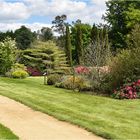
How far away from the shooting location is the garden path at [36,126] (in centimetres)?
961

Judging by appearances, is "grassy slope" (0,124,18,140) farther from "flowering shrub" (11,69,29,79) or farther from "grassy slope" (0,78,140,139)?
"flowering shrub" (11,69,29,79)

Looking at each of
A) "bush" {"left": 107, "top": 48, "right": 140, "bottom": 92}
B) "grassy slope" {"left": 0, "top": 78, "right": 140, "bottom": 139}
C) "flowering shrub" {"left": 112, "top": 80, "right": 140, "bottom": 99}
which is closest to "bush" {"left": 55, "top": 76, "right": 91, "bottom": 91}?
"bush" {"left": 107, "top": 48, "right": 140, "bottom": 92}

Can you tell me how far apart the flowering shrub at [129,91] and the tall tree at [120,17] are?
129 ft

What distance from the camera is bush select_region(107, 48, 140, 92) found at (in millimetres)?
18828

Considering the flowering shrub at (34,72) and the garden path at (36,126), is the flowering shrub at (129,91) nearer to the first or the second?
the garden path at (36,126)

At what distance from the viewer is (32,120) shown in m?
11.8

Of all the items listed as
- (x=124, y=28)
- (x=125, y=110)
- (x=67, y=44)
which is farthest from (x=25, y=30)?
(x=125, y=110)

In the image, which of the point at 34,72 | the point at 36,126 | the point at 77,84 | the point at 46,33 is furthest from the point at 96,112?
the point at 46,33

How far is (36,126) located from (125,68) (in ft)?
29.4

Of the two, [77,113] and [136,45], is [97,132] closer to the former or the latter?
[77,113]

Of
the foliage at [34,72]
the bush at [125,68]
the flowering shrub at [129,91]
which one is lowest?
the foliage at [34,72]

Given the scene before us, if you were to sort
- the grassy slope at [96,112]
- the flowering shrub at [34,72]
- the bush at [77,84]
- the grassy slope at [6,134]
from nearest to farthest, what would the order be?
the grassy slope at [6,134] < the grassy slope at [96,112] < the bush at [77,84] < the flowering shrub at [34,72]

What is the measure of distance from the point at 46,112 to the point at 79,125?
2.36 meters

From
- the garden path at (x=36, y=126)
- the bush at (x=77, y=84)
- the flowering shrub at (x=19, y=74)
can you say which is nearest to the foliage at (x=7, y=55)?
the flowering shrub at (x=19, y=74)
